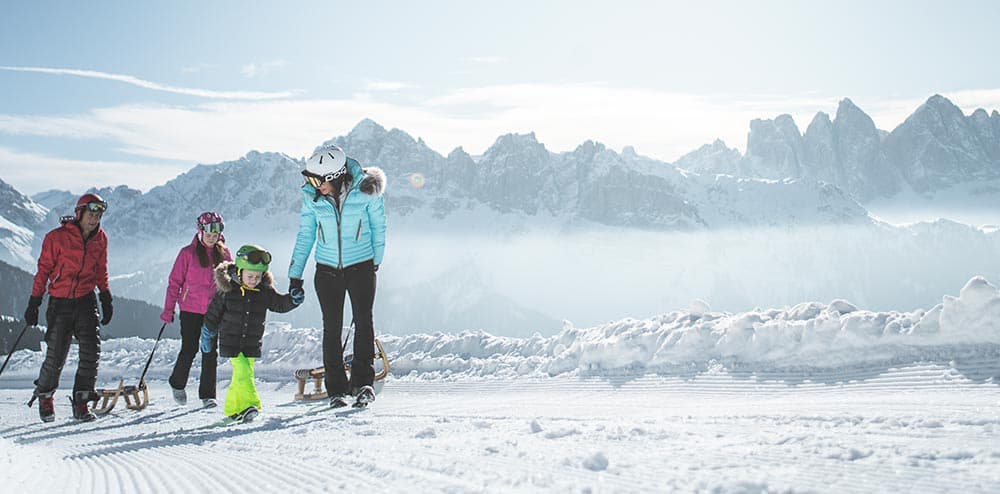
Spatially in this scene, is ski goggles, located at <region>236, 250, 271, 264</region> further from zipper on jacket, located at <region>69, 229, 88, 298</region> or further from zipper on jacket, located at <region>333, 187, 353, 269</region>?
zipper on jacket, located at <region>69, 229, 88, 298</region>

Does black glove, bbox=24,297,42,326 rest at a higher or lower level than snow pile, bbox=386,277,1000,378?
higher

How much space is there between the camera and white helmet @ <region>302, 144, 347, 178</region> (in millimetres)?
5445

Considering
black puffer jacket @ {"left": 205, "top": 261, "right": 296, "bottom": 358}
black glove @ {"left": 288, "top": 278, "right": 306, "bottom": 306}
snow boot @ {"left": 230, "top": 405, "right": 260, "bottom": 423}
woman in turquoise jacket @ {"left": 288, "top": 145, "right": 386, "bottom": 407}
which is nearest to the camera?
snow boot @ {"left": 230, "top": 405, "right": 260, "bottom": 423}

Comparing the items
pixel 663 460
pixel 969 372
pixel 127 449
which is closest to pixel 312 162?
pixel 127 449

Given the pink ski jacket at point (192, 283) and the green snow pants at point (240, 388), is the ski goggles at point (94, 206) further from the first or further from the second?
the green snow pants at point (240, 388)

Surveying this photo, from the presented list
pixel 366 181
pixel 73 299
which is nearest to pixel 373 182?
pixel 366 181

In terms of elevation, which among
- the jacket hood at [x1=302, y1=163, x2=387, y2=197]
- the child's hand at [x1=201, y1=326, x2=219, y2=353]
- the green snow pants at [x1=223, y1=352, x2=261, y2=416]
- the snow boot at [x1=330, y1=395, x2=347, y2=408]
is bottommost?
the snow boot at [x1=330, y1=395, x2=347, y2=408]

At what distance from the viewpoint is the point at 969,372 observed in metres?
5.09

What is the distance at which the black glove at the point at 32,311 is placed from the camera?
6.27 m

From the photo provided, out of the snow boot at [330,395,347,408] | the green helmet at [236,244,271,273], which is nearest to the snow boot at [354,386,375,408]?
the snow boot at [330,395,347,408]

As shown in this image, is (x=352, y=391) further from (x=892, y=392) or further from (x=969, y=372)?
(x=969, y=372)

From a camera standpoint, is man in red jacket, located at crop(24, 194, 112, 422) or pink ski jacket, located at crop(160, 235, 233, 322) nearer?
man in red jacket, located at crop(24, 194, 112, 422)

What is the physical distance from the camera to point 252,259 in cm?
525

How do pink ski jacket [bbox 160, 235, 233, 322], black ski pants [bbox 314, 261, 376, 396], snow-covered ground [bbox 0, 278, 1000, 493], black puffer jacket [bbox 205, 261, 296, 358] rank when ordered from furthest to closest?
pink ski jacket [bbox 160, 235, 233, 322]
black ski pants [bbox 314, 261, 376, 396]
black puffer jacket [bbox 205, 261, 296, 358]
snow-covered ground [bbox 0, 278, 1000, 493]
